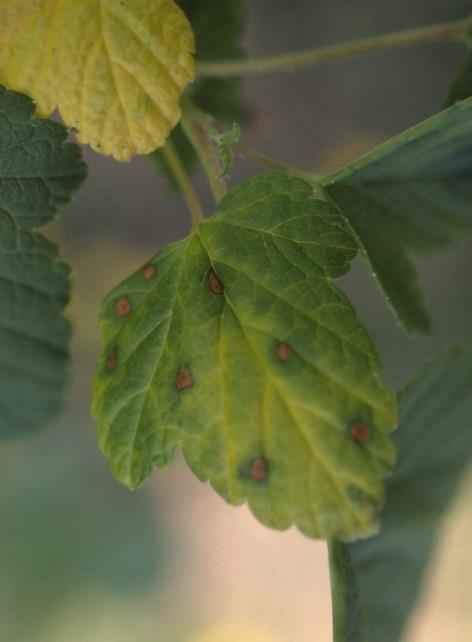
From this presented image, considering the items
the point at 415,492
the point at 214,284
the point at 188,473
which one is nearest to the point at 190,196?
the point at 214,284

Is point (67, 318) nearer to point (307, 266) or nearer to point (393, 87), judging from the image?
point (307, 266)

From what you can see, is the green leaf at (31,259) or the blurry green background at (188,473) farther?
the blurry green background at (188,473)

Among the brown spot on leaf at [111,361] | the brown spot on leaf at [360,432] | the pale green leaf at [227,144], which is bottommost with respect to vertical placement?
the brown spot on leaf at [111,361]

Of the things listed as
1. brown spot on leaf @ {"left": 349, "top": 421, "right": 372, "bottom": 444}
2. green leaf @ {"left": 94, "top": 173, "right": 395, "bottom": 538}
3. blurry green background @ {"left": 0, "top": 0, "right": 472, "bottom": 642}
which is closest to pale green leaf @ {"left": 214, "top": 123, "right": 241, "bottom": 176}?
green leaf @ {"left": 94, "top": 173, "right": 395, "bottom": 538}

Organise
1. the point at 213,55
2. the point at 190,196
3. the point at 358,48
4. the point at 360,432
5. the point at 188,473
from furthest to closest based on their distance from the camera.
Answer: the point at 188,473, the point at 213,55, the point at 358,48, the point at 190,196, the point at 360,432

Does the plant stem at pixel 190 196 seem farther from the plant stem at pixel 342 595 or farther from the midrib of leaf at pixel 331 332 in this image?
the plant stem at pixel 342 595

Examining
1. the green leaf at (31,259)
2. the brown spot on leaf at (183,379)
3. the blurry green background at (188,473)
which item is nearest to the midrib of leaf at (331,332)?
the brown spot on leaf at (183,379)

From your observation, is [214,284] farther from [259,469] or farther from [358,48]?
[358,48]

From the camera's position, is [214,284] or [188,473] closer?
[214,284]
